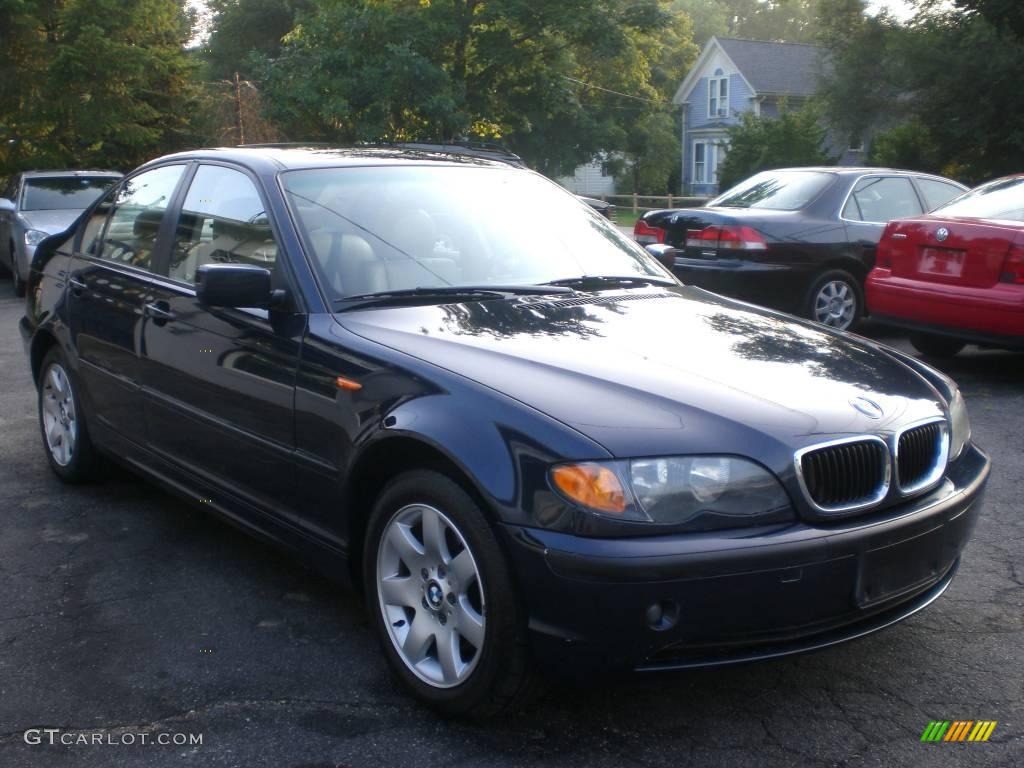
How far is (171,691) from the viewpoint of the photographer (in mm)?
3434

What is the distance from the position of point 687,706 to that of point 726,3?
110m

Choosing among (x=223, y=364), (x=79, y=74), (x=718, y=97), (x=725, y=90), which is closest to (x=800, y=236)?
(x=223, y=364)

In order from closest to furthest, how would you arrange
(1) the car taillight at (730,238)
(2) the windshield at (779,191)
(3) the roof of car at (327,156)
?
(3) the roof of car at (327,156)
(1) the car taillight at (730,238)
(2) the windshield at (779,191)

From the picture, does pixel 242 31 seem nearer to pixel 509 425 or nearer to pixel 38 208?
pixel 38 208

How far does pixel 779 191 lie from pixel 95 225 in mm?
6643

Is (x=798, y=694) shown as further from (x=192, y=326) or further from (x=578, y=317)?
(x=192, y=326)

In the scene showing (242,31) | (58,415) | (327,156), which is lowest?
(58,415)

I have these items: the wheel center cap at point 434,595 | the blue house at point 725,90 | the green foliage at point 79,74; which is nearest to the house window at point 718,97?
the blue house at point 725,90

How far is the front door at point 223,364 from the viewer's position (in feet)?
12.5

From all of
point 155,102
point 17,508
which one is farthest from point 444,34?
point 17,508

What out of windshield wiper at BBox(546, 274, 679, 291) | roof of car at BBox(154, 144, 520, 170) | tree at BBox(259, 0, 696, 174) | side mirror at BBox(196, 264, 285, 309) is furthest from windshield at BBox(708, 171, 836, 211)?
tree at BBox(259, 0, 696, 174)

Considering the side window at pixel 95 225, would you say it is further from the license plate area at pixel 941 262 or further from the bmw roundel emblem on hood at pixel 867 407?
the license plate area at pixel 941 262

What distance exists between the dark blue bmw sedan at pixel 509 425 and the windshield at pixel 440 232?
12 mm

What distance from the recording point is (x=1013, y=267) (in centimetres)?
745
